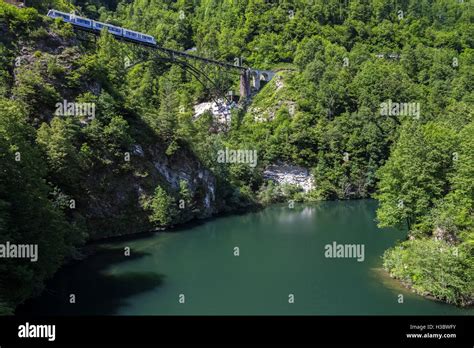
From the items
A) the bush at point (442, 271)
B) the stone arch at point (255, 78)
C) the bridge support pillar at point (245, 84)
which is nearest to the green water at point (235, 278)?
the bush at point (442, 271)

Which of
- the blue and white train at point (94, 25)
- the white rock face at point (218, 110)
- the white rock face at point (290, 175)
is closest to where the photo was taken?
the blue and white train at point (94, 25)

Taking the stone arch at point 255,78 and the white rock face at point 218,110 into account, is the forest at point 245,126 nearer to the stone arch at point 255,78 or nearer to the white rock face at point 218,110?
the stone arch at point 255,78

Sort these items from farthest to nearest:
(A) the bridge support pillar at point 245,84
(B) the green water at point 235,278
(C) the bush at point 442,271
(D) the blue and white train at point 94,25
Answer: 1. (A) the bridge support pillar at point 245,84
2. (D) the blue and white train at point 94,25
3. (B) the green water at point 235,278
4. (C) the bush at point 442,271

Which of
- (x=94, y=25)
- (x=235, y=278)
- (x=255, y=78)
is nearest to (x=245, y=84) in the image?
(x=255, y=78)

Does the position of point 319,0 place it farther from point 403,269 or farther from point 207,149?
point 403,269

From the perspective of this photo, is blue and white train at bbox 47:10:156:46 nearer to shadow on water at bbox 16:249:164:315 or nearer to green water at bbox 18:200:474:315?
green water at bbox 18:200:474:315

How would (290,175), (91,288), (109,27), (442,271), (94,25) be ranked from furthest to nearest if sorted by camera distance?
(290,175), (109,27), (94,25), (91,288), (442,271)

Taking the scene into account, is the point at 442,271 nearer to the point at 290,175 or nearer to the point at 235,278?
the point at 235,278
